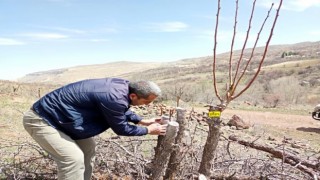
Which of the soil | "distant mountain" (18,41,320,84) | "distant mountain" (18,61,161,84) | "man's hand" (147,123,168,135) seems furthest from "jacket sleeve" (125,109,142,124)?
"distant mountain" (18,61,161,84)

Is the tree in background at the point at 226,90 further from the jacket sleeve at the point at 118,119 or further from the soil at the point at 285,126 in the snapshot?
the soil at the point at 285,126

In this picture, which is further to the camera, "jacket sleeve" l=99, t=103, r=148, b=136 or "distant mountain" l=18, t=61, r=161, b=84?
"distant mountain" l=18, t=61, r=161, b=84

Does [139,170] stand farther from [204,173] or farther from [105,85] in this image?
[105,85]

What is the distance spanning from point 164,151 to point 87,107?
0.90 metres

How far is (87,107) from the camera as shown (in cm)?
354

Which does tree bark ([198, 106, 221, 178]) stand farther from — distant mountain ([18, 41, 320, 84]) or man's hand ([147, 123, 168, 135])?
distant mountain ([18, 41, 320, 84])

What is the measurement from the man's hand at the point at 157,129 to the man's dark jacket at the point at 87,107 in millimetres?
105

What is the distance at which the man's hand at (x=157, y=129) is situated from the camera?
148 inches

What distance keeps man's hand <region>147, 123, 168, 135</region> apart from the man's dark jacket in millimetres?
105

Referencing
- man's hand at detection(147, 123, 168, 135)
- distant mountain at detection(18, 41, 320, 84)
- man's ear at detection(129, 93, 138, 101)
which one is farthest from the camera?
distant mountain at detection(18, 41, 320, 84)


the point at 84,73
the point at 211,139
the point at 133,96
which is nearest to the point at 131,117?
the point at 133,96

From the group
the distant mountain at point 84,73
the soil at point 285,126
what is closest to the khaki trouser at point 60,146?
the soil at point 285,126

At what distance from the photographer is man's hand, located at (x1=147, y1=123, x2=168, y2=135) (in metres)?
3.75

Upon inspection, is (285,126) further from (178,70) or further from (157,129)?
(178,70)
